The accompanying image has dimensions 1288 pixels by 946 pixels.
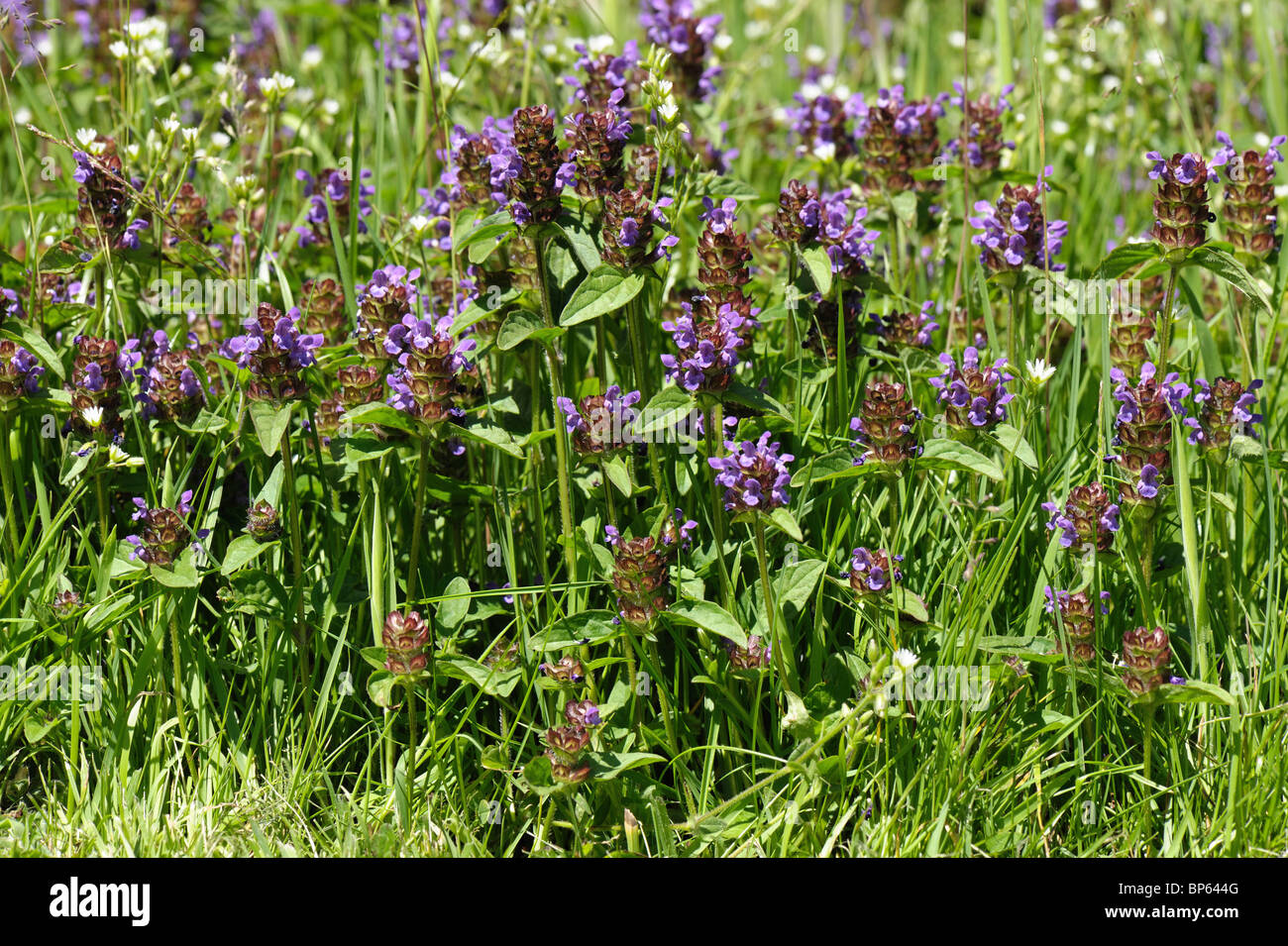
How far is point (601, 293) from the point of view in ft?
7.83

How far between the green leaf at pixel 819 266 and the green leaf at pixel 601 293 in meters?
0.38

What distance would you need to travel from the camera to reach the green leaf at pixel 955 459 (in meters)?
2.30

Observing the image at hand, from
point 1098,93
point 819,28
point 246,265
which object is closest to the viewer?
point 246,265

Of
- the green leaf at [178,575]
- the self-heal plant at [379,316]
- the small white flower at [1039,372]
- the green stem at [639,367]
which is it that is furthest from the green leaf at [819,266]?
the green leaf at [178,575]

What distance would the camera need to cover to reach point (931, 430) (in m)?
2.93

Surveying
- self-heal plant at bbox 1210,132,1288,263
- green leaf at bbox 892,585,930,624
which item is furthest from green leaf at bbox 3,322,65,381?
self-heal plant at bbox 1210,132,1288,263

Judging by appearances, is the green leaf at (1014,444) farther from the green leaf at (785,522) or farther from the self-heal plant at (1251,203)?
the self-heal plant at (1251,203)

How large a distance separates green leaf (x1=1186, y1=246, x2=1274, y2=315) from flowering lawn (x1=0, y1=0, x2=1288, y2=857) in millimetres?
11

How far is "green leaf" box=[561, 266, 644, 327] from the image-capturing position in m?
2.35

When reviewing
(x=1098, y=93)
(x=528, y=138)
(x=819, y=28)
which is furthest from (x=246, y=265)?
(x=819, y=28)

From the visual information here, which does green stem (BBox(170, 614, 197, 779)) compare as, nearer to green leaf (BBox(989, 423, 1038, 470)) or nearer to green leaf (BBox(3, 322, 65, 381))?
green leaf (BBox(3, 322, 65, 381))
